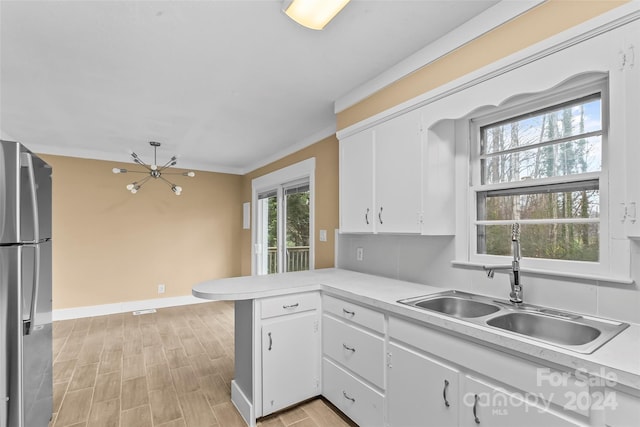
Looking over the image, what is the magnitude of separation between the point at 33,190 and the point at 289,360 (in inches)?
70.0

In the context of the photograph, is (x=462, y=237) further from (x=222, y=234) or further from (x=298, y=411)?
(x=222, y=234)

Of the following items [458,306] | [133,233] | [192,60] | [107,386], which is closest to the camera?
[458,306]

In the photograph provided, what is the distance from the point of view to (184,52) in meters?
2.01

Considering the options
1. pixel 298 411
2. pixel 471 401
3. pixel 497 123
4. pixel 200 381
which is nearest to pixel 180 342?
pixel 200 381

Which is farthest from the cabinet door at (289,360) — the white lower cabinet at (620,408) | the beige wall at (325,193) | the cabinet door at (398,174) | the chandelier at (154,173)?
the chandelier at (154,173)

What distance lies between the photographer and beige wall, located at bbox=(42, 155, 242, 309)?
436 centimetres

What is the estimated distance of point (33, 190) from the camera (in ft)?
5.09

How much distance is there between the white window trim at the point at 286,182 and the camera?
12.1ft

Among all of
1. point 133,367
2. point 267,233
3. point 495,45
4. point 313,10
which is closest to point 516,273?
point 495,45

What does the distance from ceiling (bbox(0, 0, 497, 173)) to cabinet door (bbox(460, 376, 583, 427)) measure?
1.86m

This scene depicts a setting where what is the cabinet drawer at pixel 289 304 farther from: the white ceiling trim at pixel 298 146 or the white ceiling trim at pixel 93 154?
the white ceiling trim at pixel 93 154

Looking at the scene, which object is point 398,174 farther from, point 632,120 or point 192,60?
point 192,60

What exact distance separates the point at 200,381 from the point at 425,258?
212 centimetres

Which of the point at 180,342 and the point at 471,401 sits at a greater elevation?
the point at 471,401
